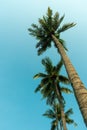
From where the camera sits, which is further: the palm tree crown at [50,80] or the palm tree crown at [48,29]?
the palm tree crown at [50,80]

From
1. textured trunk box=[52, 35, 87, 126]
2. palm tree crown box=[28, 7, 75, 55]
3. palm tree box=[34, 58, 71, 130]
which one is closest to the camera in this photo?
textured trunk box=[52, 35, 87, 126]

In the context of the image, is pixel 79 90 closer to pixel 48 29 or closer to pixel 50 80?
pixel 48 29

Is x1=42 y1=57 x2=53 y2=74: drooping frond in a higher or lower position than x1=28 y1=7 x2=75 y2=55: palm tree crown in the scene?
higher

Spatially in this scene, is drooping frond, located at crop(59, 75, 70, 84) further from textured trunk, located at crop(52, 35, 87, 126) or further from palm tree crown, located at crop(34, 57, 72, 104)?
textured trunk, located at crop(52, 35, 87, 126)

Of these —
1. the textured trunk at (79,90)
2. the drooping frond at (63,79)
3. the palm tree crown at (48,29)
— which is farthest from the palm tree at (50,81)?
the textured trunk at (79,90)

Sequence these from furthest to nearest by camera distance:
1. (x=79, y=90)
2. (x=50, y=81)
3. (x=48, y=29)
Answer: (x=50, y=81) → (x=48, y=29) → (x=79, y=90)

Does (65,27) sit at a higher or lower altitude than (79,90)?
higher

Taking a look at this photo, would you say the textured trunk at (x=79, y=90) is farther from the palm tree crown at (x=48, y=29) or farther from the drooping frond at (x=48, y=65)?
the drooping frond at (x=48, y=65)

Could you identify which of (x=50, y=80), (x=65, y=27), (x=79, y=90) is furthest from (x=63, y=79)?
(x=79, y=90)

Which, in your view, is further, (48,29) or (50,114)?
(50,114)

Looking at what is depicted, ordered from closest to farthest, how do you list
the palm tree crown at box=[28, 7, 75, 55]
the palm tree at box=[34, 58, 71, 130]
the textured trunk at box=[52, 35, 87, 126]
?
the textured trunk at box=[52, 35, 87, 126], the palm tree crown at box=[28, 7, 75, 55], the palm tree at box=[34, 58, 71, 130]

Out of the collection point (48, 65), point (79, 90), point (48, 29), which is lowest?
point (79, 90)

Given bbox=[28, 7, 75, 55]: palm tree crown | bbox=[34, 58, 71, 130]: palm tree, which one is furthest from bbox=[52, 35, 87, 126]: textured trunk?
bbox=[34, 58, 71, 130]: palm tree

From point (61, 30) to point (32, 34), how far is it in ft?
11.3
